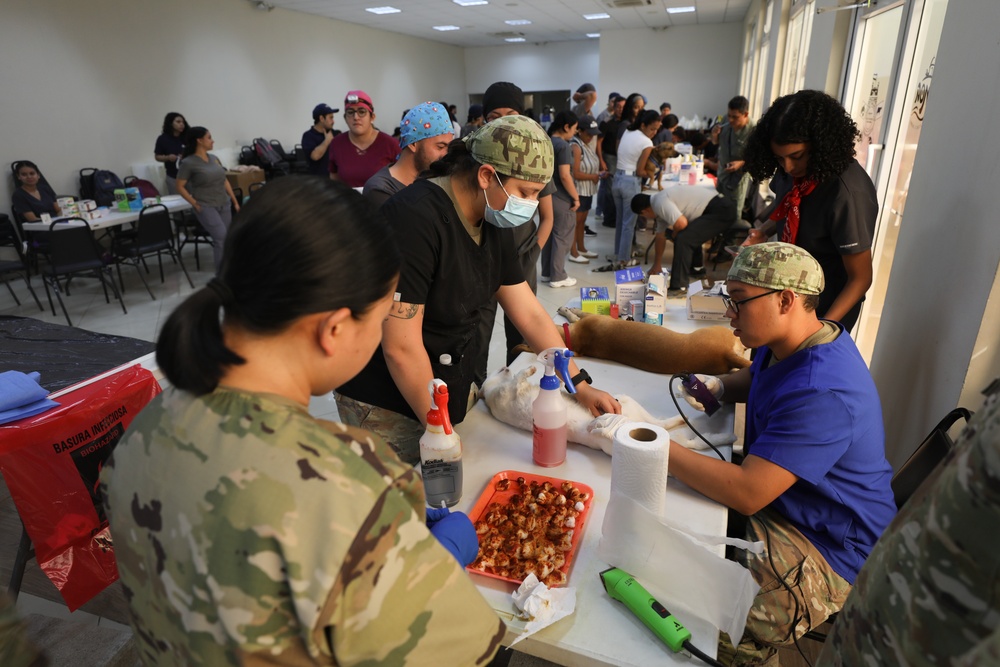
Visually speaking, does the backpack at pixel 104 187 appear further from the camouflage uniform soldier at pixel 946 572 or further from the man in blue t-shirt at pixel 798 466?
the camouflage uniform soldier at pixel 946 572

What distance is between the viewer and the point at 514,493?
1.33 metres

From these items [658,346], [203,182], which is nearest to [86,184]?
[203,182]

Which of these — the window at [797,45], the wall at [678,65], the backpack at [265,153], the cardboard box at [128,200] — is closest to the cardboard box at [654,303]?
the window at [797,45]

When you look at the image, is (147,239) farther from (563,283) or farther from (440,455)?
(440,455)

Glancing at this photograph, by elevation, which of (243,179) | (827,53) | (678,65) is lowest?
(243,179)

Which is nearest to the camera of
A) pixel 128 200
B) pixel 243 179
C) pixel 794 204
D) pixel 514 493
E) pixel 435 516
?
pixel 435 516

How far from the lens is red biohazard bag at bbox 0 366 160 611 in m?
1.57

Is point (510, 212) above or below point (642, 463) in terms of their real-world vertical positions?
above

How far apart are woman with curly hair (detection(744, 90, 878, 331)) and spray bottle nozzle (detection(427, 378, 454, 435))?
1.54 meters

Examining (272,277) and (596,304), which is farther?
(596,304)

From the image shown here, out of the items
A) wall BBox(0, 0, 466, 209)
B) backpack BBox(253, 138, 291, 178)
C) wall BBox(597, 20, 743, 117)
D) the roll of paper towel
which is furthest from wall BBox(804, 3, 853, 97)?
wall BBox(597, 20, 743, 117)

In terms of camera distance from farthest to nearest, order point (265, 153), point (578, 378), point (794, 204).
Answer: point (265, 153) → point (794, 204) → point (578, 378)

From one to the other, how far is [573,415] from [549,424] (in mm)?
167

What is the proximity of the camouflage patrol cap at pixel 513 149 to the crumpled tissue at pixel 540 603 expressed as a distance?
3.04 ft
